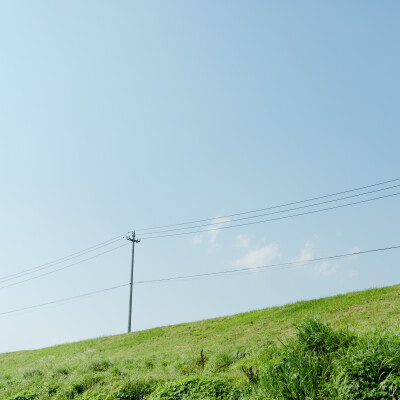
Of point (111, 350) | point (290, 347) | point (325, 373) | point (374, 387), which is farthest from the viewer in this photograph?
point (111, 350)

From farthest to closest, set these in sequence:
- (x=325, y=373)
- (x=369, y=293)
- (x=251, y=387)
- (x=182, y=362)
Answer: (x=369, y=293) → (x=182, y=362) → (x=251, y=387) → (x=325, y=373)

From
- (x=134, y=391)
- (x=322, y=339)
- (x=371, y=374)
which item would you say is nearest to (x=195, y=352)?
(x=134, y=391)

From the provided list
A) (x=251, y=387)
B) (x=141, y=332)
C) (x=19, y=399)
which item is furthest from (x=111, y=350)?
(x=251, y=387)

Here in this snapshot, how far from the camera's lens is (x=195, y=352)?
50.6 ft

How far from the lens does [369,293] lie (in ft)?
76.2

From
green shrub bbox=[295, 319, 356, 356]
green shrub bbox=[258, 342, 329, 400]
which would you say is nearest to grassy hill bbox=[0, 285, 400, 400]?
green shrub bbox=[295, 319, 356, 356]

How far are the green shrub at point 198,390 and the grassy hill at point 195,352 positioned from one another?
0.28 metres

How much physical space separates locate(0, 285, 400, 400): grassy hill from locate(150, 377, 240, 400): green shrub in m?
0.28

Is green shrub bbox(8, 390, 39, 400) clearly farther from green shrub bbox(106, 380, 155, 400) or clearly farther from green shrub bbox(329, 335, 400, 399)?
green shrub bbox(329, 335, 400, 399)

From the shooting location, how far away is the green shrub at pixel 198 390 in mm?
8812

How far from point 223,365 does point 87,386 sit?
4.17 m

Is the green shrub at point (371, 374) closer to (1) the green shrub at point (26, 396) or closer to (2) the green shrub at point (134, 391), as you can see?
(2) the green shrub at point (134, 391)

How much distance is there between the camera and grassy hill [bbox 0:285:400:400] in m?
11.2

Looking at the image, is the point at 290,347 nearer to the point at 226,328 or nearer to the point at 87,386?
the point at 87,386
